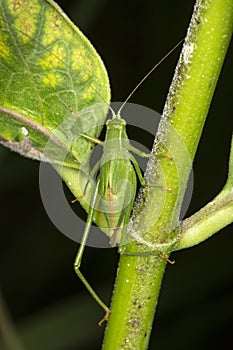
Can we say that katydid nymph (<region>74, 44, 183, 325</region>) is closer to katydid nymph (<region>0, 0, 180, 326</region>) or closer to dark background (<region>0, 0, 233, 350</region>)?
katydid nymph (<region>0, 0, 180, 326</region>)

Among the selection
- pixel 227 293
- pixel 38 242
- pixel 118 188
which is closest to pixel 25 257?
pixel 38 242

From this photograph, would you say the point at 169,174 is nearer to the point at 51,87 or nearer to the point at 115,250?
the point at 51,87

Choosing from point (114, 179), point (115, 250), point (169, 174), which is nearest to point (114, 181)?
point (114, 179)

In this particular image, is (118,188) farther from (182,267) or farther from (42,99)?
(182,267)

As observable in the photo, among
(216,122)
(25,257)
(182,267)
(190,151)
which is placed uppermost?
(216,122)

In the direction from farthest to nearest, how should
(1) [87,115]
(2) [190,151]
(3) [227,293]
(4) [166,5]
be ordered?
1. (4) [166,5]
2. (3) [227,293]
3. (1) [87,115]
4. (2) [190,151]

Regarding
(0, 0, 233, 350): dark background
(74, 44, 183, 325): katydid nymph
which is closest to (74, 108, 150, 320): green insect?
(74, 44, 183, 325): katydid nymph
